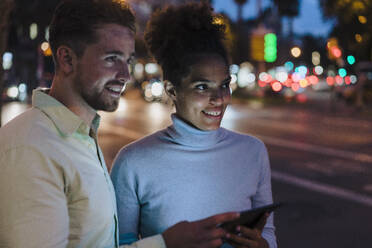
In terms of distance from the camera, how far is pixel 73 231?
1.60 m

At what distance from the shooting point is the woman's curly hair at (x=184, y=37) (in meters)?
2.36

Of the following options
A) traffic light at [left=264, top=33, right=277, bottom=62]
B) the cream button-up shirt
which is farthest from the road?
traffic light at [left=264, top=33, right=277, bottom=62]

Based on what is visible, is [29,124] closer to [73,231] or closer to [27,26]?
[73,231]

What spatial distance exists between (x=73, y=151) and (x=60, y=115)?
0.50 feet

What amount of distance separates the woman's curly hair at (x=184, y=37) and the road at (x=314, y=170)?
1.37 feet

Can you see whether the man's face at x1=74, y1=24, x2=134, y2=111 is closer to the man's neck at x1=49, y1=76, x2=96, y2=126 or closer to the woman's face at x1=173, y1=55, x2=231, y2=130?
the man's neck at x1=49, y1=76, x2=96, y2=126

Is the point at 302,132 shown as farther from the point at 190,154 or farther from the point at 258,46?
the point at 258,46

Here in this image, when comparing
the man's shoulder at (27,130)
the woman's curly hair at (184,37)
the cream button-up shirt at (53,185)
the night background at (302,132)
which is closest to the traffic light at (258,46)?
the night background at (302,132)

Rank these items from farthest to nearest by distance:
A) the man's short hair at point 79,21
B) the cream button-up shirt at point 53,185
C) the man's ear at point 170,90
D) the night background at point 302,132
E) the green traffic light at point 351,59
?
the green traffic light at point 351,59, the night background at point 302,132, the man's ear at point 170,90, the man's short hair at point 79,21, the cream button-up shirt at point 53,185

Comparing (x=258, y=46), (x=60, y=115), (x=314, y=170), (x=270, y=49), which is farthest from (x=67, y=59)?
(x=270, y=49)

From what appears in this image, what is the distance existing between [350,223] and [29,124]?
592cm

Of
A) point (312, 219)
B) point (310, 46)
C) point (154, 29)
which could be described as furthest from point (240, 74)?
point (154, 29)

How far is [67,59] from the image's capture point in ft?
5.95

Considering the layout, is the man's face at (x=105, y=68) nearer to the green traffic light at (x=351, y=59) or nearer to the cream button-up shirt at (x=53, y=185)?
the cream button-up shirt at (x=53, y=185)
